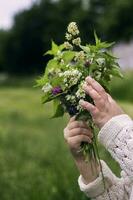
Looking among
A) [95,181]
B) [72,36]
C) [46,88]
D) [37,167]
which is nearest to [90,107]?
[46,88]

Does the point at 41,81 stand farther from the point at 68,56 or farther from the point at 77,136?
the point at 77,136

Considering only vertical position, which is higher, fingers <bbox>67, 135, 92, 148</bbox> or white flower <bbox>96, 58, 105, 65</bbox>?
white flower <bbox>96, 58, 105, 65</bbox>

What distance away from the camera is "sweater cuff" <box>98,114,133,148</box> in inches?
113

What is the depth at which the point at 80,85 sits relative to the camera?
3.04 meters

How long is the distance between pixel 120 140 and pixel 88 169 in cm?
45

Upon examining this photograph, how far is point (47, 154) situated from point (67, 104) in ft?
24.7

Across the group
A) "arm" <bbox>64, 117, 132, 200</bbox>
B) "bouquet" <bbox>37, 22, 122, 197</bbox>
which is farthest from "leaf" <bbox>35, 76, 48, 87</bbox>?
"arm" <bbox>64, 117, 132, 200</bbox>

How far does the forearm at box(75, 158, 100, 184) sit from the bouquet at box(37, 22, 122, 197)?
9 centimetres

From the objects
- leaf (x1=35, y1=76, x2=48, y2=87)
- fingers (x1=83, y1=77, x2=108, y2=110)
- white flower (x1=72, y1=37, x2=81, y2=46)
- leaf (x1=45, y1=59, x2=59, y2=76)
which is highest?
white flower (x1=72, y1=37, x2=81, y2=46)

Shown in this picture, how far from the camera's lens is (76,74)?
3062 mm

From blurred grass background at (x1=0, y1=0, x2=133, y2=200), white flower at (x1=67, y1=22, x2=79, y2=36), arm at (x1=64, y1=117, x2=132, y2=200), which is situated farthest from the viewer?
blurred grass background at (x1=0, y1=0, x2=133, y2=200)

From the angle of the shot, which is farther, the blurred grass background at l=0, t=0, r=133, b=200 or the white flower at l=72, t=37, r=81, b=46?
the blurred grass background at l=0, t=0, r=133, b=200

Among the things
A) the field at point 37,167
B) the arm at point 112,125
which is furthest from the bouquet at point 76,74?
the field at point 37,167

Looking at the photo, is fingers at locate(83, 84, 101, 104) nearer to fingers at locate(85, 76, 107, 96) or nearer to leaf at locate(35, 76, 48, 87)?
fingers at locate(85, 76, 107, 96)
